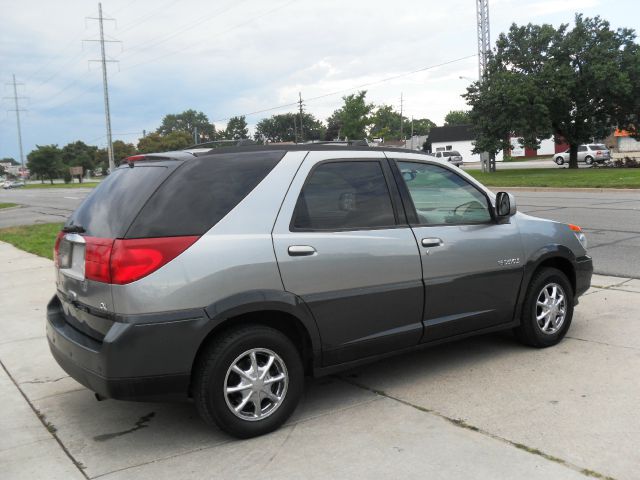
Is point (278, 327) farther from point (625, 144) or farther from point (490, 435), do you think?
point (625, 144)

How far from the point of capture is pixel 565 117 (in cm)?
3744

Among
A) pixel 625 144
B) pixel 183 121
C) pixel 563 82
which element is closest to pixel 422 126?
pixel 183 121

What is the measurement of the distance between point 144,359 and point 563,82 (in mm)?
36413

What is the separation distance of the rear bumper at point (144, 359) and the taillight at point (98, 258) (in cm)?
29

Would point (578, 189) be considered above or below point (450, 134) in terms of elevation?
below

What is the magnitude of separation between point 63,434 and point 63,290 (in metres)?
0.92

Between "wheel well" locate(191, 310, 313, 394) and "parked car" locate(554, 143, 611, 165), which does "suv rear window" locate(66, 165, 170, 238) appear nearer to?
"wheel well" locate(191, 310, 313, 394)

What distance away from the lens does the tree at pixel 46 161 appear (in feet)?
337

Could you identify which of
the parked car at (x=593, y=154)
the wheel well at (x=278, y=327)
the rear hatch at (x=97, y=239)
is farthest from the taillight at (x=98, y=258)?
the parked car at (x=593, y=154)

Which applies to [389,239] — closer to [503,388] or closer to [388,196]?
[388,196]

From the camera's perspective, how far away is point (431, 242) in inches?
167

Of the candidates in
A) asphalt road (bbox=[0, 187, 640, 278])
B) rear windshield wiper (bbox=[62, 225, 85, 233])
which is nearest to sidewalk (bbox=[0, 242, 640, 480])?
rear windshield wiper (bbox=[62, 225, 85, 233])

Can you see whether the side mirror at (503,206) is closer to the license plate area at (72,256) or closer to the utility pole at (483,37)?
the license plate area at (72,256)

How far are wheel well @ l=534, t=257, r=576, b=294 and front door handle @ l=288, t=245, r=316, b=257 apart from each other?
91.4 inches
